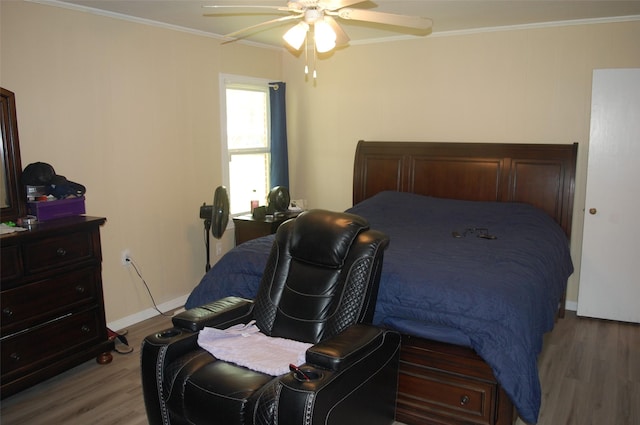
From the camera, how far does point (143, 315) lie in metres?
4.21

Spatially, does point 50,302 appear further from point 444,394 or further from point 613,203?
point 613,203

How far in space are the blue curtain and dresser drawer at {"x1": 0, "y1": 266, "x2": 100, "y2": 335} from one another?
240 cm

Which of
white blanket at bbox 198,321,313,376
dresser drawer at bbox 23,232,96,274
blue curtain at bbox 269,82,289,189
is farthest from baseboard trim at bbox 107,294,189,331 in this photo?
white blanket at bbox 198,321,313,376

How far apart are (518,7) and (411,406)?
2.85 meters

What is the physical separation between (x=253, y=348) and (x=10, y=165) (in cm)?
202

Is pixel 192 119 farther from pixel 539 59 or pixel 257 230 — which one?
pixel 539 59

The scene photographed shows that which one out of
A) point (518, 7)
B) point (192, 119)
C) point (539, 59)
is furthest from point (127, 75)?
point (539, 59)

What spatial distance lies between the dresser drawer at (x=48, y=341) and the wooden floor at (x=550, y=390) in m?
0.22

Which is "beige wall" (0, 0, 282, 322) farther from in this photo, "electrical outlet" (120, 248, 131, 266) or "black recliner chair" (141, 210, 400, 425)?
"black recliner chair" (141, 210, 400, 425)

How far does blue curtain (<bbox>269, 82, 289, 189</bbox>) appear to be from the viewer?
530 centimetres

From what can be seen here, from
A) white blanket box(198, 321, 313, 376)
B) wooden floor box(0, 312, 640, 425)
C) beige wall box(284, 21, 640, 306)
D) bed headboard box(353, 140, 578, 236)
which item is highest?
beige wall box(284, 21, 640, 306)

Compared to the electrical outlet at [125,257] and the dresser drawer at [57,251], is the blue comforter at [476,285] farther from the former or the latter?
the electrical outlet at [125,257]

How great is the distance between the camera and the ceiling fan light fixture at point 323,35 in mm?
2686

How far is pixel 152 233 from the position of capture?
14.0 ft
